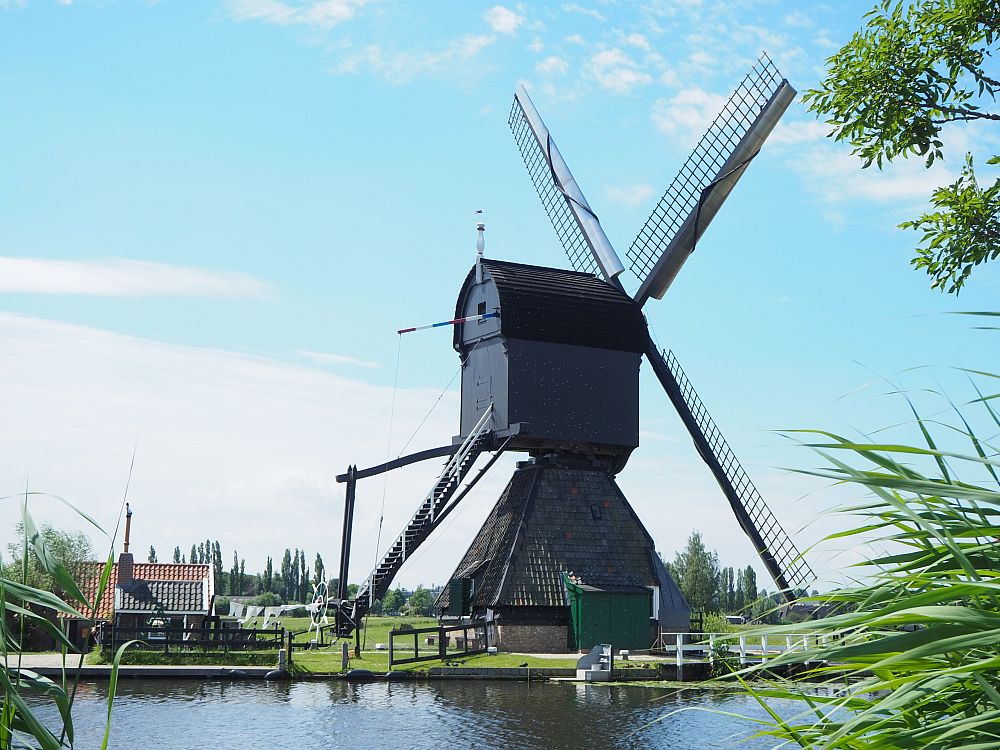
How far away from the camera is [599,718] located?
52.4ft

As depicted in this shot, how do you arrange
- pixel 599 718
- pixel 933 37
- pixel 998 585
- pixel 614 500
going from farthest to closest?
pixel 614 500 < pixel 599 718 < pixel 933 37 < pixel 998 585

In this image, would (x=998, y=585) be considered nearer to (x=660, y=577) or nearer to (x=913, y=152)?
(x=913, y=152)

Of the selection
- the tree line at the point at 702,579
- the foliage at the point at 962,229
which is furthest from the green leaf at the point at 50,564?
the tree line at the point at 702,579

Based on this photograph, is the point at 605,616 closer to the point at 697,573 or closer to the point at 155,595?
the point at 155,595

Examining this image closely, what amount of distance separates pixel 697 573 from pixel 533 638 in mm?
33032

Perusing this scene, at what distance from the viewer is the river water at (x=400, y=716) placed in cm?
1408

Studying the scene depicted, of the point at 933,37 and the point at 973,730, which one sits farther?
the point at 933,37

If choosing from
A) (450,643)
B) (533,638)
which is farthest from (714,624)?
(450,643)

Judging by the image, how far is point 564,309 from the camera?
1043 inches

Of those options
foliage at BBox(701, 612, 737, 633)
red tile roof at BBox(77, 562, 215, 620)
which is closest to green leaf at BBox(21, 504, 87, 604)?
foliage at BBox(701, 612, 737, 633)

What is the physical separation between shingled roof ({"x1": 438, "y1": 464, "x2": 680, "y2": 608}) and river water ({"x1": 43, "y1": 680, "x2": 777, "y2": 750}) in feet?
13.4

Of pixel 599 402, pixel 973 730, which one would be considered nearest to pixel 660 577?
pixel 599 402

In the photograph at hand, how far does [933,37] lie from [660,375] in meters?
17.4

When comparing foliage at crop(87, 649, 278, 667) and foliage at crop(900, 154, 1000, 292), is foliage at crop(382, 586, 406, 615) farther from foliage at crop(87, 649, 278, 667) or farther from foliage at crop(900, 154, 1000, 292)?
foliage at crop(900, 154, 1000, 292)
